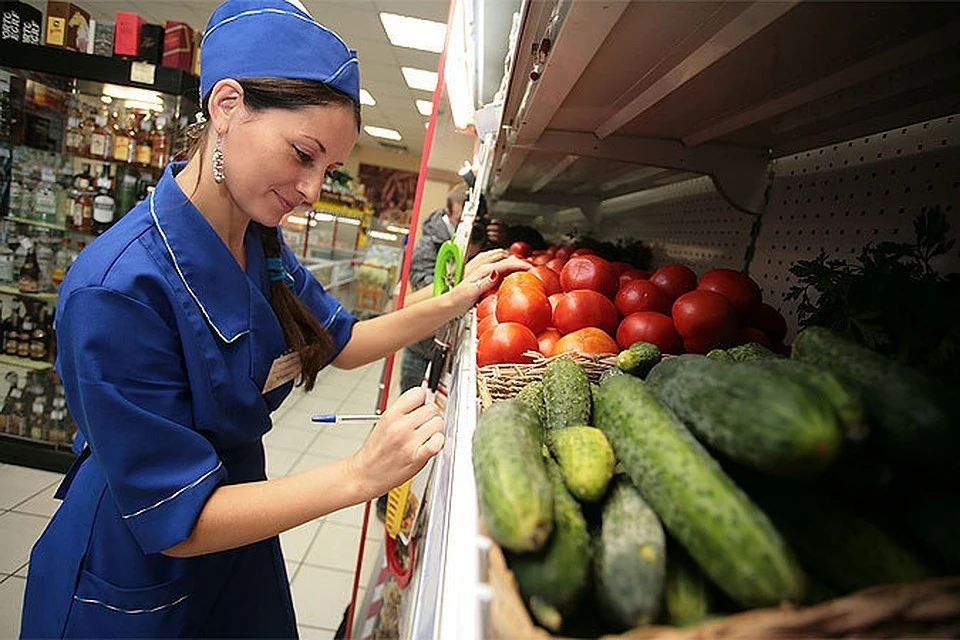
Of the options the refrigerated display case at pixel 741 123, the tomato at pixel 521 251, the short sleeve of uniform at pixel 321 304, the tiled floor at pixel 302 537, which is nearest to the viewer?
the refrigerated display case at pixel 741 123

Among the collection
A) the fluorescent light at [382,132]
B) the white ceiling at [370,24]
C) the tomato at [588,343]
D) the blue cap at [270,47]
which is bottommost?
the tomato at [588,343]

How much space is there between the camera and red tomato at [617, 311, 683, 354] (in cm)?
106

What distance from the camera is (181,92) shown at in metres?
3.50

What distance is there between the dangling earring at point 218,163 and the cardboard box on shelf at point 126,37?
10.1 feet

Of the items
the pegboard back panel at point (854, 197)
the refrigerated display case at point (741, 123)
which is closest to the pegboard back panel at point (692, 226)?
the refrigerated display case at point (741, 123)

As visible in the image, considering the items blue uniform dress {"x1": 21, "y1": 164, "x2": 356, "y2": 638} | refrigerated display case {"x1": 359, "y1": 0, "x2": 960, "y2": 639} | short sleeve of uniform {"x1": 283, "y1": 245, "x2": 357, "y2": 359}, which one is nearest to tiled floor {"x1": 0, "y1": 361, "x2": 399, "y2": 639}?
blue uniform dress {"x1": 21, "y1": 164, "x2": 356, "y2": 638}

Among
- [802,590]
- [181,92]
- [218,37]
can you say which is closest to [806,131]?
[802,590]

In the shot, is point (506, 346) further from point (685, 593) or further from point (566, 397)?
point (685, 593)

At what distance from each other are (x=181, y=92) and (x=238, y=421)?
3.07 metres

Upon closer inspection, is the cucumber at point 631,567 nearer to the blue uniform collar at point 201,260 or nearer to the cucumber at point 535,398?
the cucumber at point 535,398

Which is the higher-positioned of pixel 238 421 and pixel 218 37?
pixel 218 37

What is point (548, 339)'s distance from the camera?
1.26 meters

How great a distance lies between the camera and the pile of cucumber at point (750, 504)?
44 centimetres

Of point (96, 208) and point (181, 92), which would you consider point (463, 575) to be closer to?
point (181, 92)
